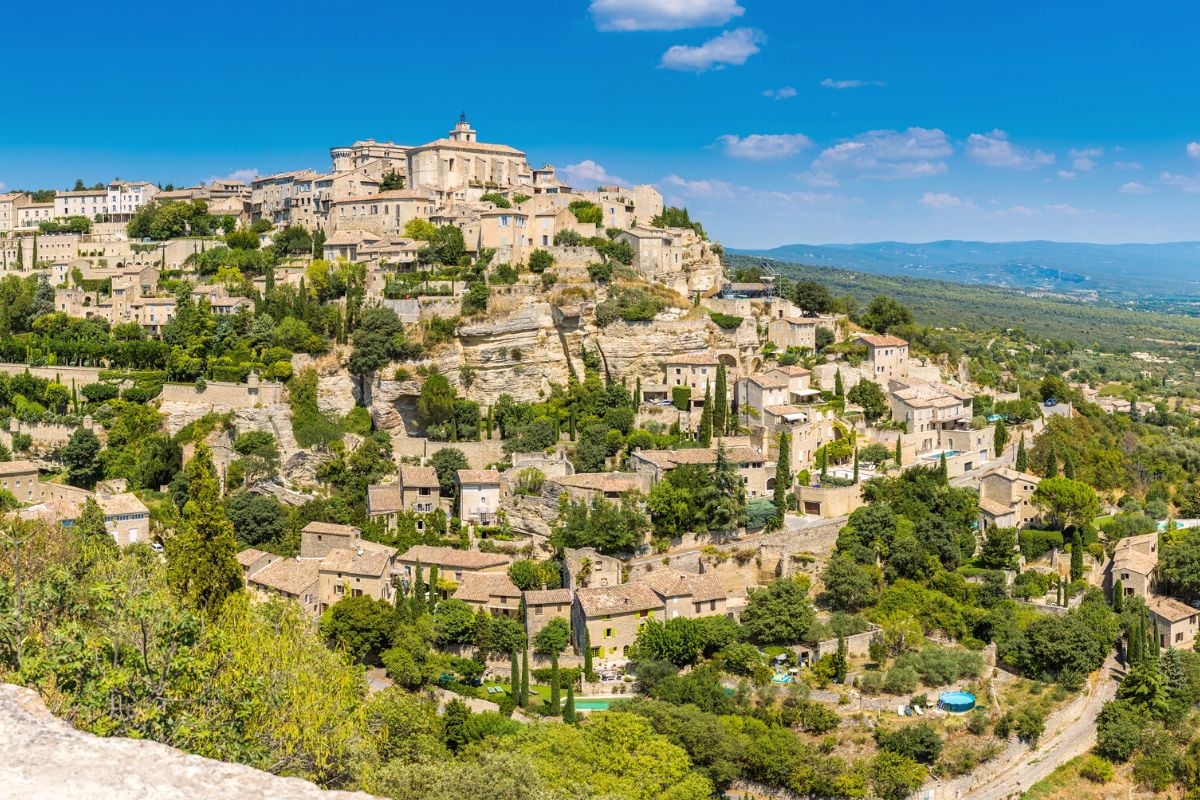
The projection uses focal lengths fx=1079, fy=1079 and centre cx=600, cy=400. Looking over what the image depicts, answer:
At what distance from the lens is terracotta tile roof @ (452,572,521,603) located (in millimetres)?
35250

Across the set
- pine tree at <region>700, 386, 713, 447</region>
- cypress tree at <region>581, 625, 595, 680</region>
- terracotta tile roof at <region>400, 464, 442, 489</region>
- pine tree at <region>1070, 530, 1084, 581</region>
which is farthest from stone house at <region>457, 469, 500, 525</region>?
pine tree at <region>1070, 530, 1084, 581</region>

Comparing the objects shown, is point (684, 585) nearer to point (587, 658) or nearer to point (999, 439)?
point (587, 658)

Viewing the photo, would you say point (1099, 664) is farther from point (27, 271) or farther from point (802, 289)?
point (27, 271)

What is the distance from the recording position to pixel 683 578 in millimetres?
35969

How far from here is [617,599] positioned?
34406mm

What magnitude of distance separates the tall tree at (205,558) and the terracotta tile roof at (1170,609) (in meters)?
30.4

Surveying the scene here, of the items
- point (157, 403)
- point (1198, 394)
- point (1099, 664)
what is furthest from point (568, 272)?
point (1198, 394)

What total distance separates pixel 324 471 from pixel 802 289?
85.8 ft

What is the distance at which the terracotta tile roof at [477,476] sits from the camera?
39.6 meters

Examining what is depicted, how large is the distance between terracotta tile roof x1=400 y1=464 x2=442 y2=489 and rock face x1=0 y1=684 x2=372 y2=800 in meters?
31.7

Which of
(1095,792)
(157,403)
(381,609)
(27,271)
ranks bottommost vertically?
(1095,792)

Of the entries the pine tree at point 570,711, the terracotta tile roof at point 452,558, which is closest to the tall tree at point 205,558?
the terracotta tile roof at point 452,558

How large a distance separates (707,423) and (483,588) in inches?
495

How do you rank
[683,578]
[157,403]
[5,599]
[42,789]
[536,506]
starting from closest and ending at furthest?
1. [42,789]
2. [5,599]
3. [683,578]
4. [536,506]
5. [157,403]
